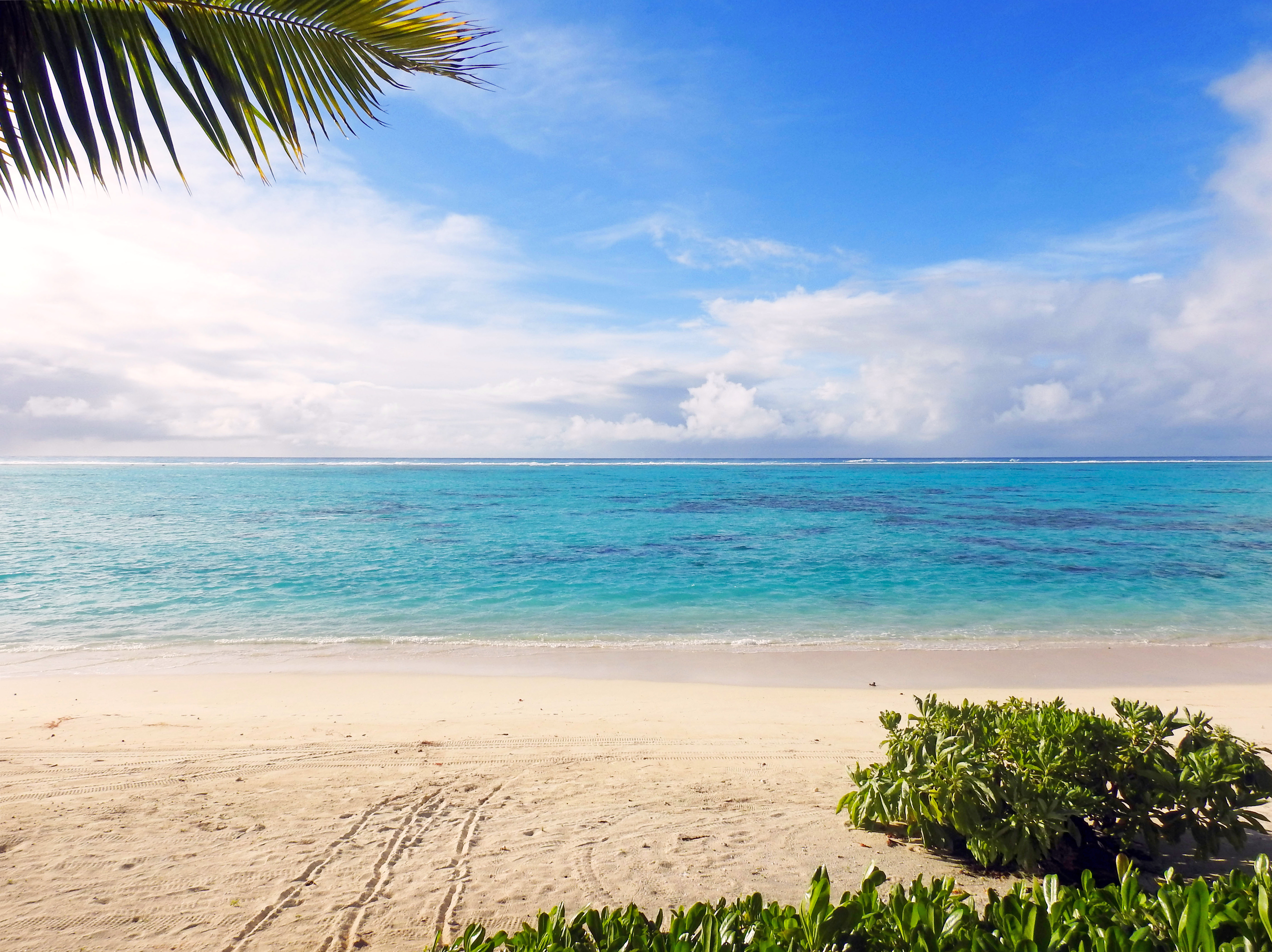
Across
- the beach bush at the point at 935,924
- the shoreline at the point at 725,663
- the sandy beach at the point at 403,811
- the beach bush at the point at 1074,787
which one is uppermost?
the beach bush at the point at 935,924

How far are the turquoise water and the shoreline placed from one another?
26.4 inches

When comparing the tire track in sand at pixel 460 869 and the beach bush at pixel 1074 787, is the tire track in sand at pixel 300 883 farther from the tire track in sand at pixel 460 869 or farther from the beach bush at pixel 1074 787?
the beach bush at pixel 1074 787

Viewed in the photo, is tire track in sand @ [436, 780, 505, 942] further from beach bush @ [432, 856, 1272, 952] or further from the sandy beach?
beach bush @ [432, 856, 1272, 952]

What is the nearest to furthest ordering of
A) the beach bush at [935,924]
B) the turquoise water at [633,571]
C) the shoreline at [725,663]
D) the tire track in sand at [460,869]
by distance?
the beach bush at [935,924] < the tire track in sand at [460,869] < the shoreline at [725,663] < the turquoise water at [633,571]

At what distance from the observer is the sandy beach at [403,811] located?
3846 mm

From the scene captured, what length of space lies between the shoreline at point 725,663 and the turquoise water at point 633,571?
2.20 feet

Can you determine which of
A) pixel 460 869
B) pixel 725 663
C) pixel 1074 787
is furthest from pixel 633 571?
pixel 1074 787

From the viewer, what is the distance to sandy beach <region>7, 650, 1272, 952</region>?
385 cm

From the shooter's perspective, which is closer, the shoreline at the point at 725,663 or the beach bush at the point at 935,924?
the beach bush at the point at 935,924

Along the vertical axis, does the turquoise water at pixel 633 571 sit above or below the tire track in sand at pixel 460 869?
below

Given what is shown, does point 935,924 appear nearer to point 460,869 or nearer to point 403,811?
point 460,869

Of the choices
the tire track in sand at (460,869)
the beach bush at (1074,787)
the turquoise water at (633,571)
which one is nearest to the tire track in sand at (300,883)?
the tire track in sand at (460,869)

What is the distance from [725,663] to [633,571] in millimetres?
8662

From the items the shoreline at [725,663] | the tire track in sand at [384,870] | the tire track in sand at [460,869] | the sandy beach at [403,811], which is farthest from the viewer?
the shoreline at [725,663]
